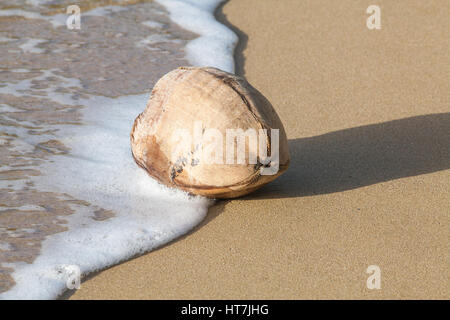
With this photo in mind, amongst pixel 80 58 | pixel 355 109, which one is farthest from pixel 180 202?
pixel 80 58

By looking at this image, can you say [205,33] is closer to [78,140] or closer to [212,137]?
[78,140]

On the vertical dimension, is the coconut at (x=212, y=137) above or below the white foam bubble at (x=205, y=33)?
below

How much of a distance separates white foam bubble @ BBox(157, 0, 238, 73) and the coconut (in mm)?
1977

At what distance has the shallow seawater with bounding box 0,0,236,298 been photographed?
3389 millimetres

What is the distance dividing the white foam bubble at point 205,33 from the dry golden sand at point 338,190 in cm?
17

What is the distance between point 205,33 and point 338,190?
3.06 metres

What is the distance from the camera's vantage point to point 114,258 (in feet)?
10.8

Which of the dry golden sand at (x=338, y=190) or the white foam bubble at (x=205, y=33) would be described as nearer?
the dry golden sand at (x=338, y=190)

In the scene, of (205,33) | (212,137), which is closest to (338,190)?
(212,137)

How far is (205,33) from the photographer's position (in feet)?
21.1

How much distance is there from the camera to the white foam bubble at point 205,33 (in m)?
5.82

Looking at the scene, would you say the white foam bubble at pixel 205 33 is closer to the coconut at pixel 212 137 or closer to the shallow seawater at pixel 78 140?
the shallow seawater at pixel 78 140

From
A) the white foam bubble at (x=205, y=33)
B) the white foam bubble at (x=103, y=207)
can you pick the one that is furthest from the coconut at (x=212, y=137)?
the white foam bubble at (x=205, y=33)

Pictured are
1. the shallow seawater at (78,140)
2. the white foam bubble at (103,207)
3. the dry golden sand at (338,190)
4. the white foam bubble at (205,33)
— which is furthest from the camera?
the white foam bubble at (205,33)
